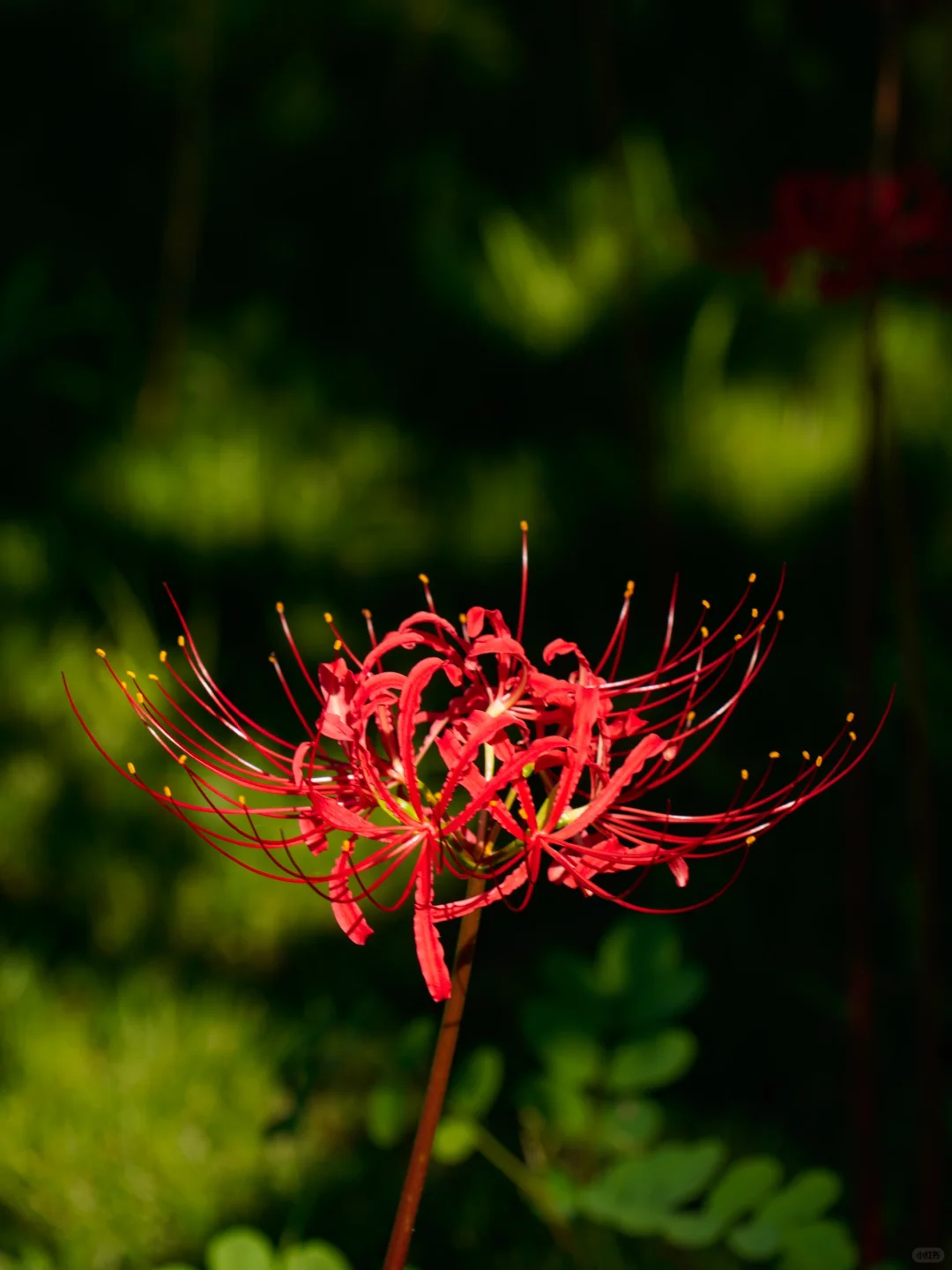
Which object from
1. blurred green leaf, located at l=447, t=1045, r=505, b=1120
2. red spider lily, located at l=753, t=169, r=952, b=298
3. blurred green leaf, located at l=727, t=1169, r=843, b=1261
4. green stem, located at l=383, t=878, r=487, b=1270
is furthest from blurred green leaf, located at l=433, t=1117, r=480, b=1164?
red spider lily, located at l=753, t=169, r=952, b=298

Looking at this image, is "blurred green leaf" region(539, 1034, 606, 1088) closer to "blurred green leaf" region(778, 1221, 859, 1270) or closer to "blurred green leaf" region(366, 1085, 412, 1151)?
"blurred green leaf" region(366, 1085, 412, 1151)

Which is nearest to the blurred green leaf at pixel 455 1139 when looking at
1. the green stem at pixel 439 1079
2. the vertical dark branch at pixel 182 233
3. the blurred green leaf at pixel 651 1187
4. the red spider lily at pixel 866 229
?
the blurred green leaf at pixel 651 1187

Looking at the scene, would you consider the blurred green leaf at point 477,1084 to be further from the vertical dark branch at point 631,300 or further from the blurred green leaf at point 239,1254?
the vertical dark branch at point 631,300

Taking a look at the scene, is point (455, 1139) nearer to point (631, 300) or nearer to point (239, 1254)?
point (239, 1254)

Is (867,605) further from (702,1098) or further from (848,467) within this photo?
(848,467)

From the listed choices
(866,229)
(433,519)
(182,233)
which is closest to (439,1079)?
(866,229)

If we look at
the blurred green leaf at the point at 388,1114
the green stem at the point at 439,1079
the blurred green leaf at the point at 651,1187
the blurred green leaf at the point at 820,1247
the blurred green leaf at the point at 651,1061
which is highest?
A: the green stem at the point at 439,1079
